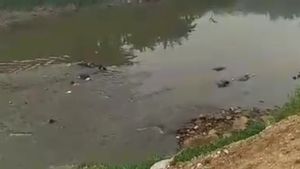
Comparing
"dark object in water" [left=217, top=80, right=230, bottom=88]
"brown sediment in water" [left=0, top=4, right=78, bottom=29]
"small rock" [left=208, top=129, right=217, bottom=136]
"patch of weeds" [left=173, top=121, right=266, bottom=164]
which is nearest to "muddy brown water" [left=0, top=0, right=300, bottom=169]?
"dark object in water" [left=217, top=80, right=230, bottom=88]

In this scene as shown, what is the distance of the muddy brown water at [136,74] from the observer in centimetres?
1788

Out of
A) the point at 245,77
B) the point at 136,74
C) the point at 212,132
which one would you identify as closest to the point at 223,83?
the point at 245,77

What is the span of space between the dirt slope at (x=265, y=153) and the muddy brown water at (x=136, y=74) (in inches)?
297

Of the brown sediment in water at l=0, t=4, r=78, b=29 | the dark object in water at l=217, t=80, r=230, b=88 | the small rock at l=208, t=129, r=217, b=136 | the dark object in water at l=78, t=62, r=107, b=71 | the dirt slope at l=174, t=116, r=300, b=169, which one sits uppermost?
the dirt slope at l=174, t=116, r=300, b=169

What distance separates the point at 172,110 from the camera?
19.7 metres

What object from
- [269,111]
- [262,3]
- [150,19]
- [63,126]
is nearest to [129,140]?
[63,126]

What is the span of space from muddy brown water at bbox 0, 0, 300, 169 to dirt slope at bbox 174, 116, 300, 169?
24.7ft

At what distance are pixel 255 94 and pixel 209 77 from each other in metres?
2.27

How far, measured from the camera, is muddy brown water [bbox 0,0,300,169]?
58.6 ft

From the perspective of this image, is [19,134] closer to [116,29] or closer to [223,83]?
[223,83]

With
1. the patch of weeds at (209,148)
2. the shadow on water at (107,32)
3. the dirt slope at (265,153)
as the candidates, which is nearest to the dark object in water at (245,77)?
the shadow on water at (107,32)

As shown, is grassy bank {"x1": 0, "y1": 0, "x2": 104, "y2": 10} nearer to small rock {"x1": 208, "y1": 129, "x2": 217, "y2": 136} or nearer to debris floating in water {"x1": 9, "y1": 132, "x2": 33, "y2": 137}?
debris floating in water {"x1": 9, "y1": 132, "x2": 33, "y2": 137}

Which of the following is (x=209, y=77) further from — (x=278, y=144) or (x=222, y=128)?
(x=278, y=144)

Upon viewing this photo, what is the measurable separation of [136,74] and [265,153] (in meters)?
15.1
